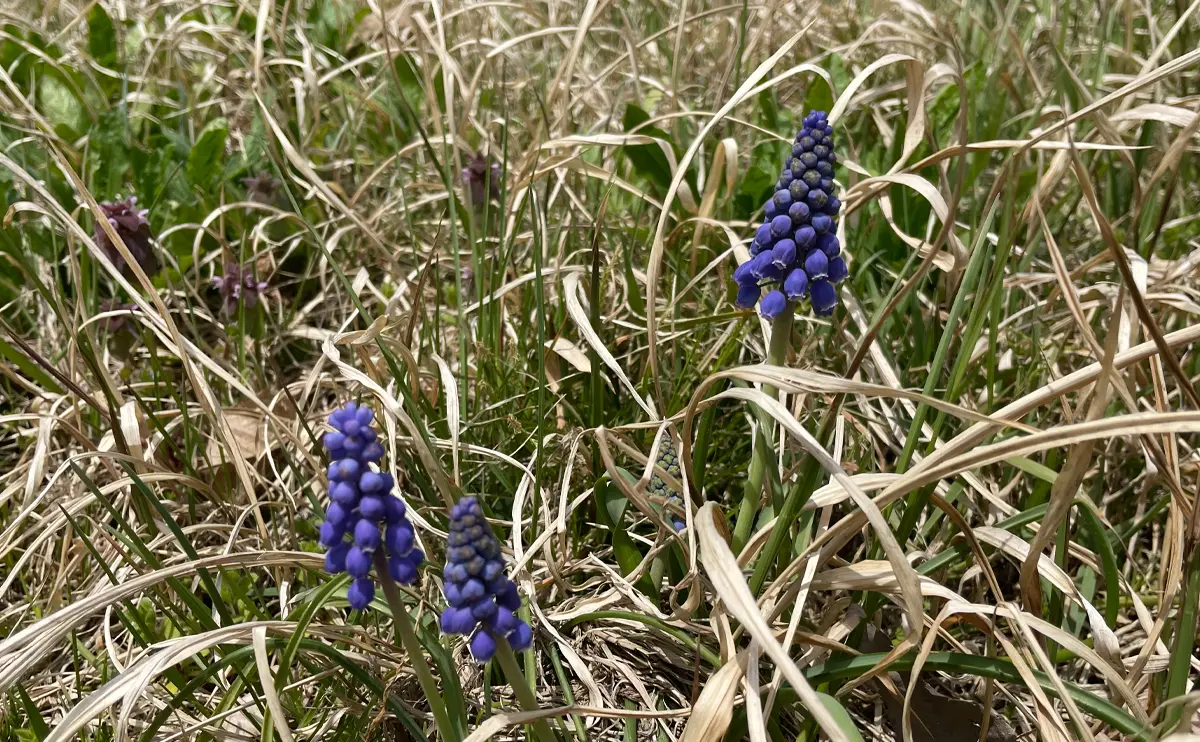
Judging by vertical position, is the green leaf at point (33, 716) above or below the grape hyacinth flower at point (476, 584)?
below

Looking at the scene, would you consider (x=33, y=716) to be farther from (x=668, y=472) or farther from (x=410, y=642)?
(x=668, y=472)

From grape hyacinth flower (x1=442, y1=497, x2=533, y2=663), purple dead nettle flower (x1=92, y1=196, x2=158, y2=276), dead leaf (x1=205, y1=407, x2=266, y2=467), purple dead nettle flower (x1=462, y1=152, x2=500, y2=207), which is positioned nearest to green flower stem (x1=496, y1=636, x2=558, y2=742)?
grape hyacinth flower (x1=442, y1=497, x2=533, y2=663)

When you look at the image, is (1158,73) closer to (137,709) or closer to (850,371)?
(850,371)

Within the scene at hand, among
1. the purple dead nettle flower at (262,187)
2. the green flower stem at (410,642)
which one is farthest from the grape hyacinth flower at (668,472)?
the purple dead nettle flower at (262,187)

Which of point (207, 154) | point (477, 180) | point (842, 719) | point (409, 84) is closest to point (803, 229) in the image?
point (842, 719)

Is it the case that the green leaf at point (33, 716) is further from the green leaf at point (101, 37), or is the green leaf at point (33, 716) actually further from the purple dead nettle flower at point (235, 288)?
the green leaf at point (101, 37)
